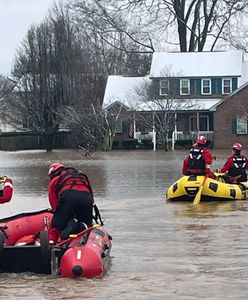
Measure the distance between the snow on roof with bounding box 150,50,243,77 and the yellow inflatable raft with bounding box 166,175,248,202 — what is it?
4375 centimetres

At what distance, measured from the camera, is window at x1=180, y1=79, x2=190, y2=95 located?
65062 millimetres

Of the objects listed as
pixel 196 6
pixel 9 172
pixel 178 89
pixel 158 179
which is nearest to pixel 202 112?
pixel 178 89

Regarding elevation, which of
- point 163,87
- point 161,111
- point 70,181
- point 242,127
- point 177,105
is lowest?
point 70,181

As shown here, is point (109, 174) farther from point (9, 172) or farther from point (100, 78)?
point (100, 78)

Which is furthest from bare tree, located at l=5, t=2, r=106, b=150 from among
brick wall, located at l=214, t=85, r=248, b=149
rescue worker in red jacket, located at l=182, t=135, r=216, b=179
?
rescue worker in red jacket, located at l=182, t=135, r=216, b=179

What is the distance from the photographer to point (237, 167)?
22.6m

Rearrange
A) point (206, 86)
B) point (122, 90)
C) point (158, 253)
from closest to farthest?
point (158, 253)
point (206, 86)
point (122, 90)

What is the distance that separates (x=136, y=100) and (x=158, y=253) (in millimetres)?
51431

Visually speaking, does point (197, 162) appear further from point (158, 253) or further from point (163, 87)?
point (163, 87)

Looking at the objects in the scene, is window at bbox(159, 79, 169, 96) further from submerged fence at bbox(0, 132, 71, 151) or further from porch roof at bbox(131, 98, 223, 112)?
submerged fence at bbox(0, 132, 71, 151)

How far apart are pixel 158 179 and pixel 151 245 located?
629 inches

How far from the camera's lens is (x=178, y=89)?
213 ft

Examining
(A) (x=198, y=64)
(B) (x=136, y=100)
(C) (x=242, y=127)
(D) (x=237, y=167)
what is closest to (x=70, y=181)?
(D) (x=237, y=167)

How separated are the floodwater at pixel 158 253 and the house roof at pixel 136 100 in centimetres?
3607
